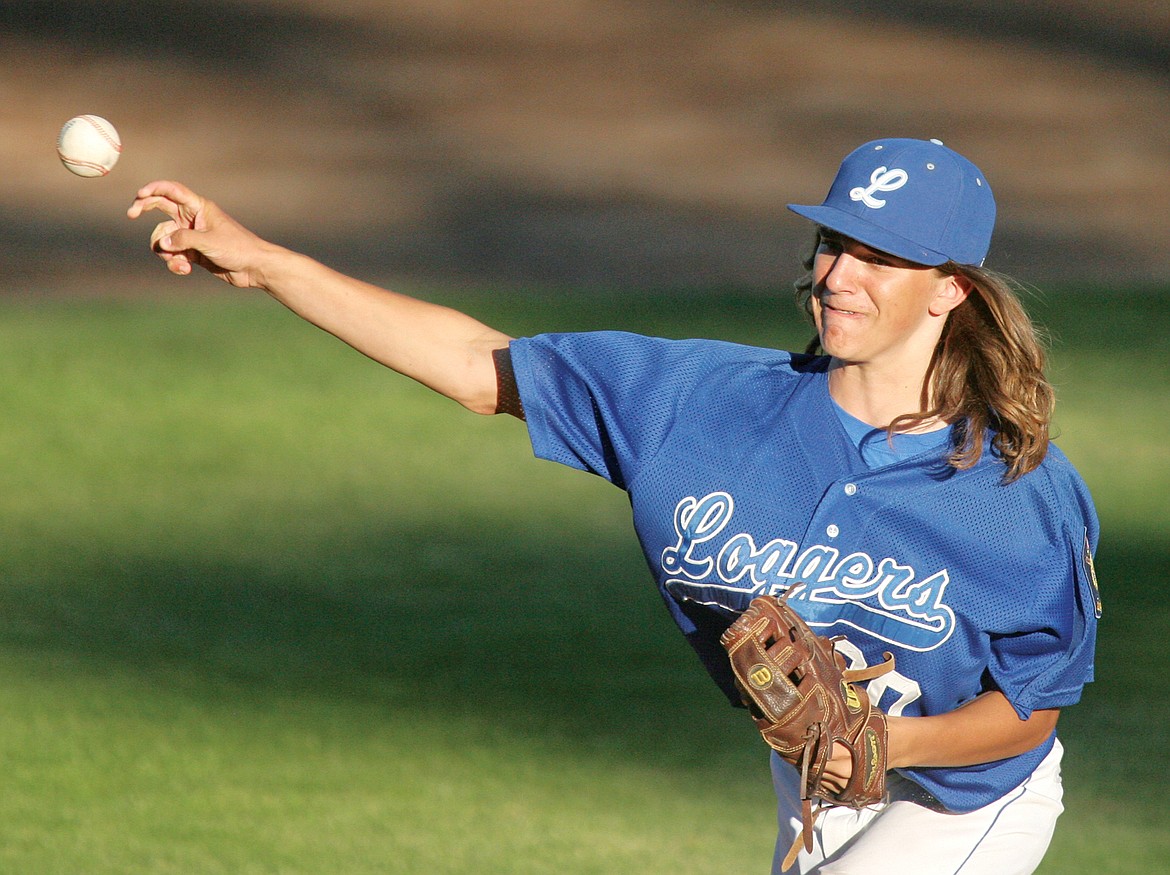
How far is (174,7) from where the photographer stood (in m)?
18.9

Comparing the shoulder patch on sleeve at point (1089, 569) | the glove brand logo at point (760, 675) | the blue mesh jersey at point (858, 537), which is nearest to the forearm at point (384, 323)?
the blue mesh jersey at point (858, 537)

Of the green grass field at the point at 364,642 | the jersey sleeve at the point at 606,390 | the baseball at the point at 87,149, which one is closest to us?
the jersey sleeve at the point at 606,390

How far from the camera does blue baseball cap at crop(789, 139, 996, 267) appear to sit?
9.93 ft

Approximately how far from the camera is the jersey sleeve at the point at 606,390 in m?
3.20

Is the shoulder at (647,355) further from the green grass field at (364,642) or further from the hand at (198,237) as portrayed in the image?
the green grass field at (364,642)

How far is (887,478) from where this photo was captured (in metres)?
3.06

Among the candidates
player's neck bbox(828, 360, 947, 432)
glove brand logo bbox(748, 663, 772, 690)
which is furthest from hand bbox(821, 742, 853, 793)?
player's neck bbox(828, 360, 947, 432)

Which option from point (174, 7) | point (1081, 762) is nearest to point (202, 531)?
point (1081, 762)

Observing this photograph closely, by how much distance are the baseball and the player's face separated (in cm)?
164

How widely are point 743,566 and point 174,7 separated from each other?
56.5 ft

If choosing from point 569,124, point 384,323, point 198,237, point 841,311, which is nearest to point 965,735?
point 841,311

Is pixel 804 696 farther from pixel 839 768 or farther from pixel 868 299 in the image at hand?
pixel 868 299

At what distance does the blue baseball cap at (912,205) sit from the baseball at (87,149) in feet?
5.26

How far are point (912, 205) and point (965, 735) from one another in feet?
3.03
